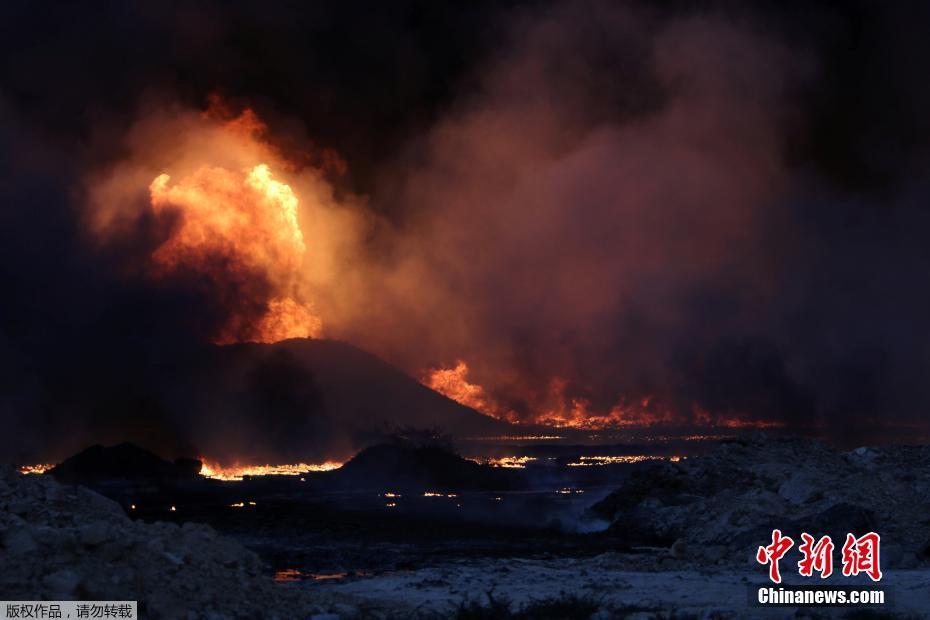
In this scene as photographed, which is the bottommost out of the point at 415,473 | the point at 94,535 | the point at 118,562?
the point at 415,473

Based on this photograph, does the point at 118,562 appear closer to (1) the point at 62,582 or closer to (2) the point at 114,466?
(1) the point at 62,582

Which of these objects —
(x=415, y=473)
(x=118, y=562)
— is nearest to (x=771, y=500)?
(x=118, y=562)

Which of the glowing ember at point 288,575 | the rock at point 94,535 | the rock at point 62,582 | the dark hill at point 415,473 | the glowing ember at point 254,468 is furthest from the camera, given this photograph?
the glowing ember at point 254,468

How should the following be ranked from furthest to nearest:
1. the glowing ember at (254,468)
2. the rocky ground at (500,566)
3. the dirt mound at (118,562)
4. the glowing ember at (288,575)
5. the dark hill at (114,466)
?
1. the glowing ember at (254,468)
2. the dark hill at (114,466)
3. the glowing ember at (288,575)
4. the rocky ground at (500,566)
5. the dirt mound at (118,562)

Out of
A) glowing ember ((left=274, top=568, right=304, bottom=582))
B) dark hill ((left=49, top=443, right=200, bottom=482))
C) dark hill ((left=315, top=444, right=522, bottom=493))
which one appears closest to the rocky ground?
glowing ember ((left=274, top=568, right=304, bottom=582))

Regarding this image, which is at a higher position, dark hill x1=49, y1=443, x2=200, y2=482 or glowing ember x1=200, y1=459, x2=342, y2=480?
dark hill x1=49, y1=443, x2=200, y2=482

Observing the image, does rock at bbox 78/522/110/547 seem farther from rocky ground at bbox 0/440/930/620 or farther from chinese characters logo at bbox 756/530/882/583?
chinese characters logo at bbox 756/530/882/583

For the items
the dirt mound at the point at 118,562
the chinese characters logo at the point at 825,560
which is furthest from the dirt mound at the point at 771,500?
the dirt mound at the point at 118,562

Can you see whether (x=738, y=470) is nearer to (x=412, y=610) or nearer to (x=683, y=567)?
(x=683, y=567)

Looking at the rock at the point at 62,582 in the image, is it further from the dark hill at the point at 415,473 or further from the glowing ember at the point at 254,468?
the glowing ember at the point at 254,468

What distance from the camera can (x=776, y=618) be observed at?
Answer: 17.1 meters

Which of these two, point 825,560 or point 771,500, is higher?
point 771,500

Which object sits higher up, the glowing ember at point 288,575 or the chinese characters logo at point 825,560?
the chinese characters logo at point 825,560

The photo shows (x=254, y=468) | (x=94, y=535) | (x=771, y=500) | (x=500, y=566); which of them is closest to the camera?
(x=94, y=535)
